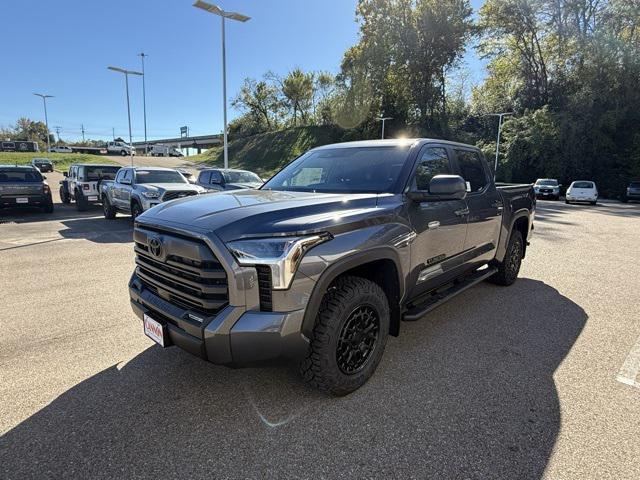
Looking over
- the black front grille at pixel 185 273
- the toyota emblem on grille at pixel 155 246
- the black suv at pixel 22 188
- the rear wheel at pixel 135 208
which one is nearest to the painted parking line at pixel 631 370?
Answer: the black front grille at pixel 185 273

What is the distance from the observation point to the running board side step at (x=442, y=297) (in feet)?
10.6

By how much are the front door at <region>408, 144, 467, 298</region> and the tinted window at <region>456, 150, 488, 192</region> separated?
1.11 feet

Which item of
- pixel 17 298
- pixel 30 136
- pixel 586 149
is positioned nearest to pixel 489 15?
pixel 586 149

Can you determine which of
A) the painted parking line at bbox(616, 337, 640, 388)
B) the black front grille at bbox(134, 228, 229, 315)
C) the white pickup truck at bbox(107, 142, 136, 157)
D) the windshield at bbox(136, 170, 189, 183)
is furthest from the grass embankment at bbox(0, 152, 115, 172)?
the painted parking line at bbox(616, 337, 640, 388)

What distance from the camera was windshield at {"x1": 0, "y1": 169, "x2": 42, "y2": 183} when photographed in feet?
39.4

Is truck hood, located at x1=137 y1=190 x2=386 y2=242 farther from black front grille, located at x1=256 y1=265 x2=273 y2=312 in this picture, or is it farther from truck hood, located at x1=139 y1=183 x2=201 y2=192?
truck hood, located at x1=139 y1=183 x2=201 y2=192

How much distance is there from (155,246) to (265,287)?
3.05 ft

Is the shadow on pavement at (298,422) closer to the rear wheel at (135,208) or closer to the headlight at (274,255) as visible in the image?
the headlight at (274,255)

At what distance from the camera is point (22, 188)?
1207 centimetres

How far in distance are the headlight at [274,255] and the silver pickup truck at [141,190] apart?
8.26m

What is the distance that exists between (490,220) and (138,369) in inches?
154

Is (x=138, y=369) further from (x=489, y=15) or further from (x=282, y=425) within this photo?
(x=489, y=15)

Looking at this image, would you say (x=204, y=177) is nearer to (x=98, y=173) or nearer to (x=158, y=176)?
(x=158, y=176)

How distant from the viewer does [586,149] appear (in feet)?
103
